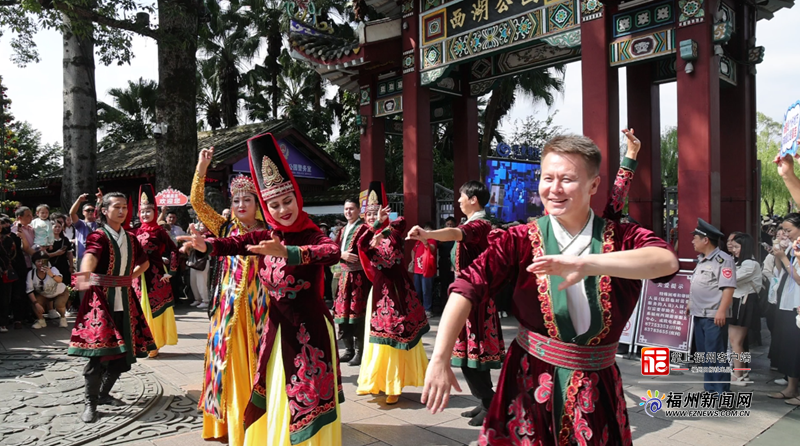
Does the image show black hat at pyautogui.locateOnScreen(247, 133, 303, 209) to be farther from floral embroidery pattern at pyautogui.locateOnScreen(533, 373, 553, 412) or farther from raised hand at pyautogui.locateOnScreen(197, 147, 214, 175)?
floral embroidery pattern at pyautogui.locateOnScreen(533, 373, 553, 412)

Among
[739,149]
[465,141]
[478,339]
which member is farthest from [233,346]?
[465,141]

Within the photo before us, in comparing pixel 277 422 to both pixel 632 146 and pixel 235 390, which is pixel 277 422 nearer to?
pixel 235 390

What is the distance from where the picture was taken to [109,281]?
4.77 meters

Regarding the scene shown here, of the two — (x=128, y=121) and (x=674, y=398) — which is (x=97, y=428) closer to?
(x=674, y=398)

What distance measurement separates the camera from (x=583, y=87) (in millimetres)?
7227

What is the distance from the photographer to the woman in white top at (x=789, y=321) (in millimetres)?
4883

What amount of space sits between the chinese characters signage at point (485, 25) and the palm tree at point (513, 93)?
6.90 m

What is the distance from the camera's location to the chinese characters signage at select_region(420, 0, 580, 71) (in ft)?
25.0

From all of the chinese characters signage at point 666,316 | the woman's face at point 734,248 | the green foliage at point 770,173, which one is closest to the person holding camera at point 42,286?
the chinese characters signage at point 666,316

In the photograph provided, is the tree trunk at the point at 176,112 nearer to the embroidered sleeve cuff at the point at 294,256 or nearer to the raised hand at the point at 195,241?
the raised hand at the point at 195,241

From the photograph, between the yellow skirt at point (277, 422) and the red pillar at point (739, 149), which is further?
the red pillar at point (739, 149)

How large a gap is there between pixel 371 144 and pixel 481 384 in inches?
285

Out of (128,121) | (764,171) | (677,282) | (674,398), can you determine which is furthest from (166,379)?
(764,171)

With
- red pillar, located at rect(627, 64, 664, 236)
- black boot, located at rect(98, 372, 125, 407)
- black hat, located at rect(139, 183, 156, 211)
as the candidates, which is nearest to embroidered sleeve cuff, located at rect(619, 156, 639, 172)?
black boot, located at rect(98, 372, 125, 407)
